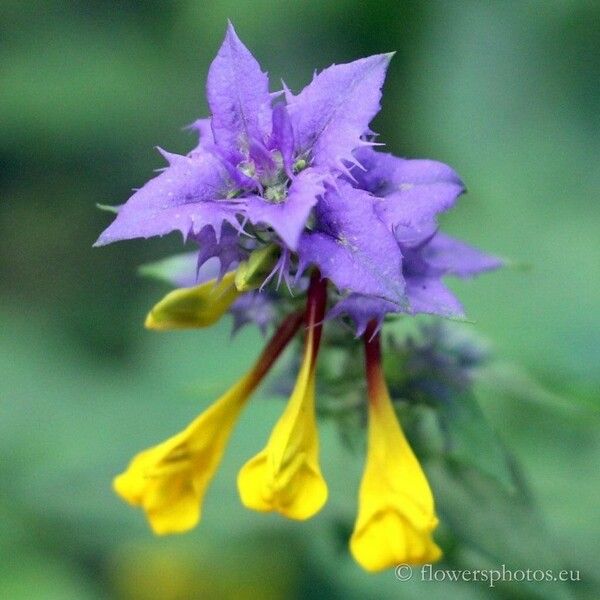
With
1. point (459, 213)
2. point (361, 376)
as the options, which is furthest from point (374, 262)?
point (459, 213)


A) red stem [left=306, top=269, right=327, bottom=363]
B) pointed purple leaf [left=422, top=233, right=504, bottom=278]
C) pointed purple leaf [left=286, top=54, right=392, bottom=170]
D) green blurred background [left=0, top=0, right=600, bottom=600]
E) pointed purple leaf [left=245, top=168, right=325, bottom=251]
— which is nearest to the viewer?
pointed purple leaf [left=245, top=168, right=325, bottom=251]

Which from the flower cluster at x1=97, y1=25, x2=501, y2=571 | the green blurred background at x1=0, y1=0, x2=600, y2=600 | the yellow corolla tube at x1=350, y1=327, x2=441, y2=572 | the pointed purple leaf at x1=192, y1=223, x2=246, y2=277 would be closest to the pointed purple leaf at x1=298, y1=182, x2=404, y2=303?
the flower cluster at x1=97, y1=25, x2=501, y2=571

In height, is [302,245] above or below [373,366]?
above

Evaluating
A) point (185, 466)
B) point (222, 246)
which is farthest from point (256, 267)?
point (185, 466)

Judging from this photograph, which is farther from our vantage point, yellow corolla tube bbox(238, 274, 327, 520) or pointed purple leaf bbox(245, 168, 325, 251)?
yellow corolla tube bbox(238, 274, 327, 520)

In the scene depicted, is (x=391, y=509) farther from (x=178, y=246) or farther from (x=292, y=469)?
(x=178, y=246)

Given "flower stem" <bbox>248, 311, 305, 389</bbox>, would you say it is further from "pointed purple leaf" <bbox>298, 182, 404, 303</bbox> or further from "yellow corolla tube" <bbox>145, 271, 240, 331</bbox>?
"pointed purple leaf" <bbox>298, 182, 404, 303</bbox>

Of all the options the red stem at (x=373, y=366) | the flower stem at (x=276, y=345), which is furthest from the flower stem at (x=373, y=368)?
the flower stem at (x=276, y=345)
